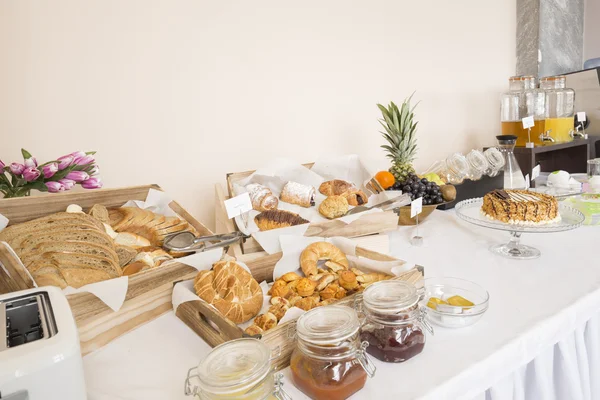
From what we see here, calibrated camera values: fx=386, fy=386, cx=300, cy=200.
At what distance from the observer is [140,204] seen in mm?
1181

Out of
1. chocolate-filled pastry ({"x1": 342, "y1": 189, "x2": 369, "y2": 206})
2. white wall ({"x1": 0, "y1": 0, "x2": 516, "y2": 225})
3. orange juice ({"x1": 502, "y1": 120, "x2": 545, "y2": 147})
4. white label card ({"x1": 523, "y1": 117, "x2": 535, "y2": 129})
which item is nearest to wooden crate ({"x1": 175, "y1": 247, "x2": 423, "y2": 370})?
chocolate-filled pastry ({"x1": 342, "y1": 189, "x2": 369, "y2": 206})

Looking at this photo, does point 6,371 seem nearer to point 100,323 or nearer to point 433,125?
point 100,323

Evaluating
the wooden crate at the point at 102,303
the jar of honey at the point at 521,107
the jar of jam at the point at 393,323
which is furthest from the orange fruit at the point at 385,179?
the jar of honey at the point at 521,107

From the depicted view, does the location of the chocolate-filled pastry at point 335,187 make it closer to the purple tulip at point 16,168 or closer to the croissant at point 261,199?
the croissant at point 261,199

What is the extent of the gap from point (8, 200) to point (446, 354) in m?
1.05

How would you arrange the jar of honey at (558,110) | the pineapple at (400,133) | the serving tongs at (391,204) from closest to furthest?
the serving tongs at (391,204), the pineapple at (400,133), the jar of honey at (558,110)

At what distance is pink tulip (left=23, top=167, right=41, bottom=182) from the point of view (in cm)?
100

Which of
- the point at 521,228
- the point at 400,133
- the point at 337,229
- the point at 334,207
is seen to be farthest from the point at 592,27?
the point at 337,229

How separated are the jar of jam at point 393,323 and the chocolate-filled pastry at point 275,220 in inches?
19.8

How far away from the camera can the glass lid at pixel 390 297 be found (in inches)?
24.4

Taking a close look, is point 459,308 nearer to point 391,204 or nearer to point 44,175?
point 391,204

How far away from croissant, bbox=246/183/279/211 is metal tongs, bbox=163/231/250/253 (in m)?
0.27

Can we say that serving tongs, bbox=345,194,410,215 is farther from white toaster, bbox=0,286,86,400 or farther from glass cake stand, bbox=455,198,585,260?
white toaster, bbox=0,286,86,400

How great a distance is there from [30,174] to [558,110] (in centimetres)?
245
